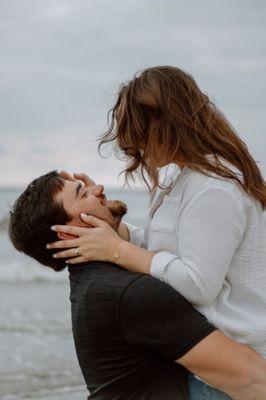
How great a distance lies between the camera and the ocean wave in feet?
55.1

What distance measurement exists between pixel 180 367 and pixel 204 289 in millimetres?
347

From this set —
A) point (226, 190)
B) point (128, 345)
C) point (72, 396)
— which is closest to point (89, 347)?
point (128, 345)

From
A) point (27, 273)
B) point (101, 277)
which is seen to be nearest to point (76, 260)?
point (101, 277)

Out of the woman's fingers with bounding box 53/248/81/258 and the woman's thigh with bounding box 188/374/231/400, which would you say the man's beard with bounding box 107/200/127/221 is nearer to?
the woman's fingers with bounding box 53/248/81/258

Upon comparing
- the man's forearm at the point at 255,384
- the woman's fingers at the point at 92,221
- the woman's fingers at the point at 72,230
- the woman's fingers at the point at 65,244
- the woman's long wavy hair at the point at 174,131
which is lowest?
the man's forearm at the point at 255,384

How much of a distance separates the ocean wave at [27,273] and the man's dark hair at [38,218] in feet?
44.0

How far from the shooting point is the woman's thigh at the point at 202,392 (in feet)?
9.05

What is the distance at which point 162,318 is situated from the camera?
2.61 m

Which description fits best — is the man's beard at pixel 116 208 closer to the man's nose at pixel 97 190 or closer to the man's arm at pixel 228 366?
the man's nose at pixel 97 190

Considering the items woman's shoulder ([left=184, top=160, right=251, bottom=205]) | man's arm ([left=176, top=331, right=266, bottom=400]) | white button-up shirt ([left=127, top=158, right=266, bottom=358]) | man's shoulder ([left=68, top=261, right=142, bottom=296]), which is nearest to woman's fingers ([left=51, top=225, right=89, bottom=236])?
man's shoulder ([left=68, top=261, right=142, bottom=296])

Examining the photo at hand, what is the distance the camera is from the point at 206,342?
257cm

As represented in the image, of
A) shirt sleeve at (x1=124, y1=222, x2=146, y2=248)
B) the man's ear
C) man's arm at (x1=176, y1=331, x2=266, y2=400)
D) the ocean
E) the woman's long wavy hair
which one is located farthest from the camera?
the ocean

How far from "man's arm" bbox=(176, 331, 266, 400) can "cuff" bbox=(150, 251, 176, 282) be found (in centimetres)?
27

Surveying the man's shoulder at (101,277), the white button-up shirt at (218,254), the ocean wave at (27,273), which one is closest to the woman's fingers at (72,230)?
the man's shoulder at (101,277)
